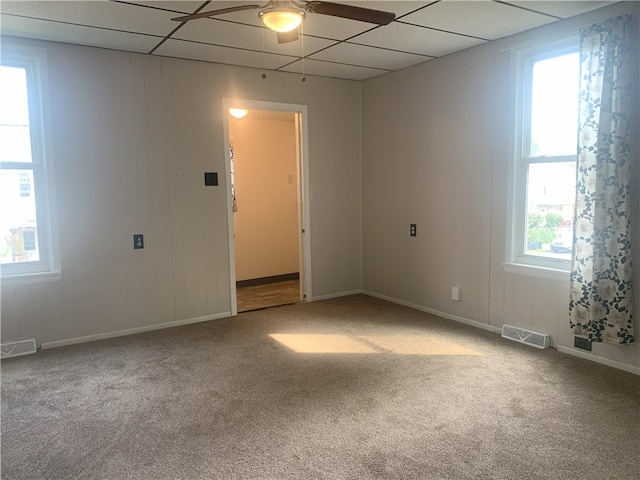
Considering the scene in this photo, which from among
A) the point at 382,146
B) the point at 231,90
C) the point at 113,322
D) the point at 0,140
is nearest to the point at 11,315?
the point at 113,322

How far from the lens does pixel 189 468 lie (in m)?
2.25

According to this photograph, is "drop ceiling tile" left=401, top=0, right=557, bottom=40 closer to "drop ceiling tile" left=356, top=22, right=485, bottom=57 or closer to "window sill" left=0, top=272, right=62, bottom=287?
"drop ceiling tile" left=356, top=22, right=485, bottom=57

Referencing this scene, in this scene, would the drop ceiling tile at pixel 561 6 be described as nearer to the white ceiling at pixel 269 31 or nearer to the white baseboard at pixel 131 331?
the white ceiling at pixel 269 31

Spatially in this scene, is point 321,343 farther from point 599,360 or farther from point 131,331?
point 599,360

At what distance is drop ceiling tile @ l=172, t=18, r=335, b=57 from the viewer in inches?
137

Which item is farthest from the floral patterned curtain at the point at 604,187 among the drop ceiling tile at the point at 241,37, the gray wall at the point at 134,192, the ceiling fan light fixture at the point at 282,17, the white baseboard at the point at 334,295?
the gray wall at the point at 134,192

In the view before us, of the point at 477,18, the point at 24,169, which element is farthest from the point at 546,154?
the point at 24,169

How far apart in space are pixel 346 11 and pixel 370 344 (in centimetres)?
258

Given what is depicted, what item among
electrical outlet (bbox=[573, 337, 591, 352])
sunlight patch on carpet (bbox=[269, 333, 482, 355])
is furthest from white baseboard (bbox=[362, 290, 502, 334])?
electrical outlet (bbox=[573, 337, 591, 352])

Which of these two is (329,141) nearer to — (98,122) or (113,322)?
(98,122)

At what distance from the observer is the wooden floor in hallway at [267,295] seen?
17.9 feet

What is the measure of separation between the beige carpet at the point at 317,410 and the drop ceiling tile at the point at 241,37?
2506 mm

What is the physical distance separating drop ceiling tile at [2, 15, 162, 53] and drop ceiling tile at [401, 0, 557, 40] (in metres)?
2.13

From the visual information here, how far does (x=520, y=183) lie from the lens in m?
3.91
